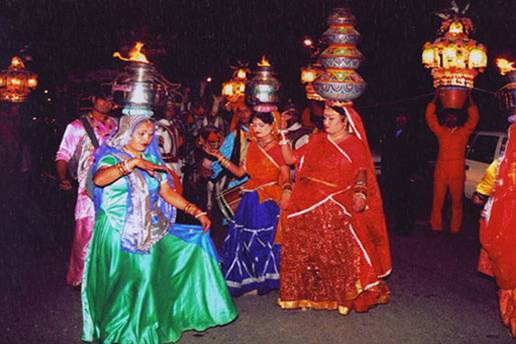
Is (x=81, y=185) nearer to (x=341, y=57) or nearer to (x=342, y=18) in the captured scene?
(x=341, y=57)

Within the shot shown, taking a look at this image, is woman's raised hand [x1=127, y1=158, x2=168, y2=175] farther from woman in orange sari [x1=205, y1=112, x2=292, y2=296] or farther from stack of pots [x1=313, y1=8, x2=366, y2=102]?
stack of pots [x1=313, y1=8, x2=366, y2=102]

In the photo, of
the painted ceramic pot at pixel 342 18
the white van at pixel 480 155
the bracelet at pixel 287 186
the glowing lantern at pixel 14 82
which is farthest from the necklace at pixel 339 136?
the glowing lantern at pixel 14 82

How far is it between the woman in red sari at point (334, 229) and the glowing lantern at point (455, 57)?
16.1ft

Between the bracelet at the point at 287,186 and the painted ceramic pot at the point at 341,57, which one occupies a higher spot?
the painted ceramic pot at the point at 341,57

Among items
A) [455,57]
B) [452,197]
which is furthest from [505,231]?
[455,57]

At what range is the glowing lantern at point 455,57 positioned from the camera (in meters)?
10.3

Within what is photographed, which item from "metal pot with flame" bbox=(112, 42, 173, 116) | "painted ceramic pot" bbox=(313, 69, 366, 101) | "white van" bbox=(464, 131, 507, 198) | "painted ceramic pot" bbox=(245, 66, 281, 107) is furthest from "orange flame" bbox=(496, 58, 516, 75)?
"white van" bbox=(464, 131, 507, 198)

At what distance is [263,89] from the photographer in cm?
673

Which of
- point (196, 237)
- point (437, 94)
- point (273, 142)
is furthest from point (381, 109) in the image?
point (196, 237)

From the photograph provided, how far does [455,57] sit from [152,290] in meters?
7.13

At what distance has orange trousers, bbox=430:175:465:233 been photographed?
34.4 feet

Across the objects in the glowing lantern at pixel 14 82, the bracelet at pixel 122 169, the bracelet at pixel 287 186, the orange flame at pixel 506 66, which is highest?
the glowing lantern at pixel 14 82

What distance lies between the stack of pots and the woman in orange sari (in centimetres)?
77

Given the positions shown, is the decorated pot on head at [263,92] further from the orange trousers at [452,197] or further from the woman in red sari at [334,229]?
the orange trousers at [452,197]
